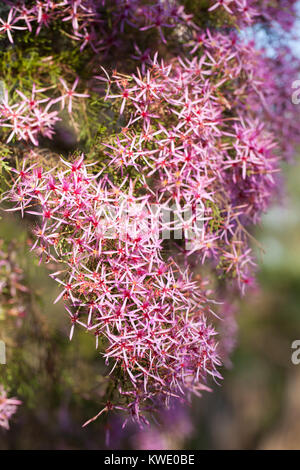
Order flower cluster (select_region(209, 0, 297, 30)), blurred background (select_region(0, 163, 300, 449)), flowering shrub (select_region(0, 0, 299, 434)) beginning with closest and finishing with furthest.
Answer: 1. flowering shrub (select_region(0, 0, 299, 434))
2. flower cluster (select_region(209, 0, 297, 30))
3. blurred background (select_region(0, 163, 300, 449))

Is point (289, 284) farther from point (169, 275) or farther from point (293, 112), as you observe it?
point (169, 275)

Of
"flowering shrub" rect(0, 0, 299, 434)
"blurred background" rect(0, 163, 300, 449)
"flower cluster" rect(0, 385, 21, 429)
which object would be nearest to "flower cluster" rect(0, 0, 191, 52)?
"flowering shrub" rect(0, 0, 299, 434)

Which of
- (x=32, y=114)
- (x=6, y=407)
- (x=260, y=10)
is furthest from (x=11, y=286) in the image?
(x=260, y=10)

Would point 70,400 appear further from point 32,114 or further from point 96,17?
point 96,17

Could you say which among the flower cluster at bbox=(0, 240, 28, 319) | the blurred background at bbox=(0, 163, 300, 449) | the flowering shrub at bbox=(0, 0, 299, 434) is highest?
the flowering shrub at bbox=(0, 0, 299, 434)

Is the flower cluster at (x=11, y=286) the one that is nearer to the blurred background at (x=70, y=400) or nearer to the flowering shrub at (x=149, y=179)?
the blurred background at (x=70, y=400)

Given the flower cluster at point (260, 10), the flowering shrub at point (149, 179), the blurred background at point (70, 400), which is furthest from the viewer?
the blurred background at point (70, 400)

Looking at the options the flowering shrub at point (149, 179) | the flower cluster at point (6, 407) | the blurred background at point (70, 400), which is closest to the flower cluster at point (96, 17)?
the flowering shrub at point (149, 179)

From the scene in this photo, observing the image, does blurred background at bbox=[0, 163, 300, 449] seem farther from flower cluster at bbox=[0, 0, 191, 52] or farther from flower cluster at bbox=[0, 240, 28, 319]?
flower cluster at bbox=[0, 0, 191, 52]

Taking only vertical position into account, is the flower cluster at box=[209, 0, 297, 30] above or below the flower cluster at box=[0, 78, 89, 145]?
above
